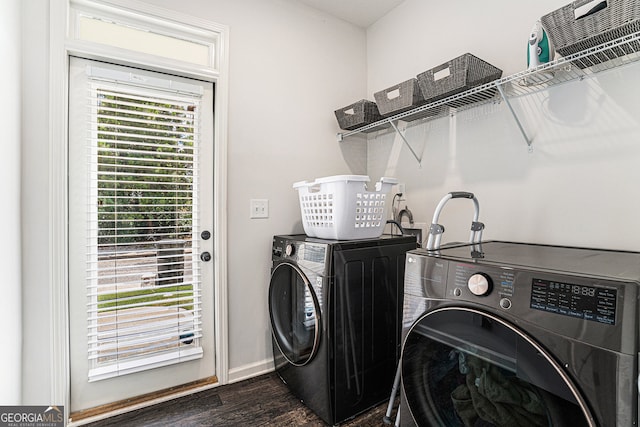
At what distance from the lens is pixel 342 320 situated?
159 cm

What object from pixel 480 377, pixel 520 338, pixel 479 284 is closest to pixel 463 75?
pixel 479 284

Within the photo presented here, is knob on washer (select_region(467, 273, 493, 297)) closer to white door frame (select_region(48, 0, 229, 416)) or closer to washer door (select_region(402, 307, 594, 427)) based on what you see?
washer door (select_region(402, 307, 594, 427))

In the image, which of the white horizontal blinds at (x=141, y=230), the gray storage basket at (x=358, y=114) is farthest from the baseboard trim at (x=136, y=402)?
the gray storage basket at (x=358, y=114)

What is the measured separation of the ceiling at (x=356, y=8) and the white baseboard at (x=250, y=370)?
8.45ft

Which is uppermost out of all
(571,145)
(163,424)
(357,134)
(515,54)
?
(515,54)

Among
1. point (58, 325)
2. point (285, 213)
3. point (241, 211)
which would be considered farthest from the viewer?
point (285, 213)

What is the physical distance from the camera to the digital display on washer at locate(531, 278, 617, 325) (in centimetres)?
75

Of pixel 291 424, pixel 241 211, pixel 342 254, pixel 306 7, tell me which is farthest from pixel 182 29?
pixel 291 424

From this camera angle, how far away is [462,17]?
74.9 inches

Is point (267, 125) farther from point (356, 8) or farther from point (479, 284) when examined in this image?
point (479, 284)

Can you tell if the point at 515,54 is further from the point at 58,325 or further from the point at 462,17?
the point at 58,325

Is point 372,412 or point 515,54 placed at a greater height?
point 515,54

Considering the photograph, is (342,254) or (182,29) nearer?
(342,254)

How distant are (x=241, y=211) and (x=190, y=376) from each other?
1.08 m
